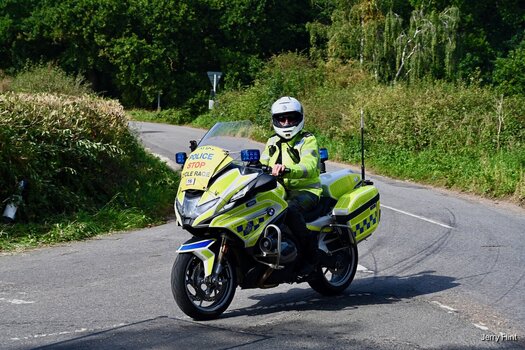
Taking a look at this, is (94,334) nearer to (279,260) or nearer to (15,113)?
(279,260)

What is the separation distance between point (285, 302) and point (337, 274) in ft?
2.33

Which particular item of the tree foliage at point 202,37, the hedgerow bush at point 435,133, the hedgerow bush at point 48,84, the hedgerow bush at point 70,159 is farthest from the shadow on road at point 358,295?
A: the tree foliage at point 202,37

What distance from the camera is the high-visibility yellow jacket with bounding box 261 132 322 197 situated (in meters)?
7.89

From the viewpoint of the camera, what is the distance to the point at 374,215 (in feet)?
29.4

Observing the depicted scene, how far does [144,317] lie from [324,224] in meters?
2.01

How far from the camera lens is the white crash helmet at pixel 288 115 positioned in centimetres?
795

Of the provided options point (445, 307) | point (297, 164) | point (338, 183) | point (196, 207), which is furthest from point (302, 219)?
point (445, 307)

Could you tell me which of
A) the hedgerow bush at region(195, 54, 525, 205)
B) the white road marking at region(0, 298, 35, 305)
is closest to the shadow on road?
the white road marking at region(0, 298, 35, 305)

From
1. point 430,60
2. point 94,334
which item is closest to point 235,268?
point 94,334

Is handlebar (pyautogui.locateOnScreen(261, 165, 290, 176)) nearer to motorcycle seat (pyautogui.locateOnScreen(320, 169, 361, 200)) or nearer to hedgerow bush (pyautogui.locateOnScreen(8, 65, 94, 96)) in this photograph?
motorcycle seat (pyautogui.locateOnScreen(320, 169, 361, 200))

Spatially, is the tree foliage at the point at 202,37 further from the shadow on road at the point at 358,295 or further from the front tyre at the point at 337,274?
the front tyre at the point at 337,274

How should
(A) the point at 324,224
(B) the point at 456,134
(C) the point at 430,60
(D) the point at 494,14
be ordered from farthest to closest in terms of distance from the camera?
(D) the point at 494,14 < (C) the point at 430,60 < (B) the point at 456,134 < (A) the point at 324,224

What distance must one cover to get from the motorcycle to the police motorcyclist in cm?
11

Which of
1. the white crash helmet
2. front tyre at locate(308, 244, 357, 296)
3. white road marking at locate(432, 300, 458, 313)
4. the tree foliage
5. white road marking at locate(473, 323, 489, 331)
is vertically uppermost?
the tree foliage
